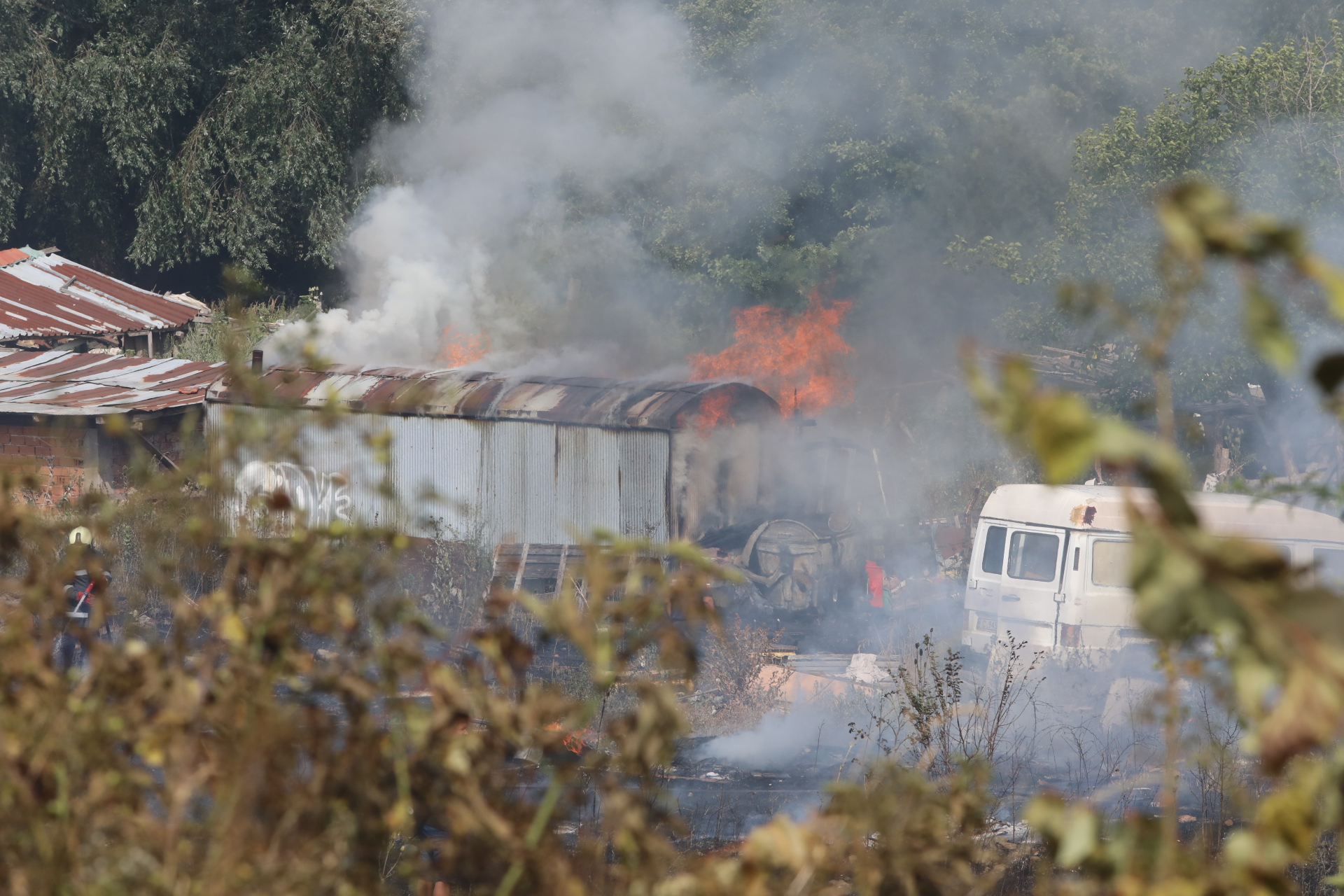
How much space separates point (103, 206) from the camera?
90.9 ft

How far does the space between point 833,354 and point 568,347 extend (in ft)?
19.9

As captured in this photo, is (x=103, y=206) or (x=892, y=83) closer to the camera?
(x=892, y=83)

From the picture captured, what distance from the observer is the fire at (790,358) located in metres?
18.6

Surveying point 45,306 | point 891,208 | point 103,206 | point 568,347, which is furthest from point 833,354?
point 103,206

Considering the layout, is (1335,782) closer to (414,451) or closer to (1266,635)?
(1266,635)

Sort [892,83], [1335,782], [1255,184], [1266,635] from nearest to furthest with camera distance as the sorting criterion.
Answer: [1266,635]
[1335,782]
[1255,184]
[892,83]

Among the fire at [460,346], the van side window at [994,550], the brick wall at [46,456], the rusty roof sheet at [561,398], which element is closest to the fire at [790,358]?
the rusty roof sheet at [561,398]

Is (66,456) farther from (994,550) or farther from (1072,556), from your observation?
(1072,556)

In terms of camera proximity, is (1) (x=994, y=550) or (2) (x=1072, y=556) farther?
(1) (x=994, y=550)

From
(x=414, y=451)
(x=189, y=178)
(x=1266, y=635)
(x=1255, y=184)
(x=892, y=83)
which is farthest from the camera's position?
(x=189, y=178)

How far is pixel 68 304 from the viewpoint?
22500 mm

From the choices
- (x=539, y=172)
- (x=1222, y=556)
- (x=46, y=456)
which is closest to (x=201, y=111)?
(x=539, y=172)

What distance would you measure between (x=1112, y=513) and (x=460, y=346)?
15.1 m

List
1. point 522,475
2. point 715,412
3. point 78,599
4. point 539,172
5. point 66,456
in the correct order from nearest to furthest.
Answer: point 78,599
point 715,412
point 522,475
point 66,456
point 539,172
